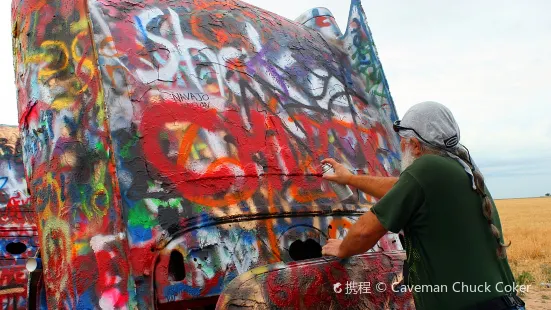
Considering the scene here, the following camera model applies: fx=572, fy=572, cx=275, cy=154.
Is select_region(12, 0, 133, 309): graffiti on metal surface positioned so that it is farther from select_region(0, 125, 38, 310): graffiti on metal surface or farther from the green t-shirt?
select_region(0, 125, 38, 310): graffiti on metal surface

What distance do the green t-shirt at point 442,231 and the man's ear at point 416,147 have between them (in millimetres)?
128

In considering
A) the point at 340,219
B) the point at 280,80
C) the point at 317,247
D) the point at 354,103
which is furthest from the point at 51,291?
the point at 354,103

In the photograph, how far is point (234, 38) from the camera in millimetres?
3986

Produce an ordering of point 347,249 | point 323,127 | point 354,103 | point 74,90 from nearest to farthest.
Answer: point 347,249, point 74,90, point 323,127, point 354,103

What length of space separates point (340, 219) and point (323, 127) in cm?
74

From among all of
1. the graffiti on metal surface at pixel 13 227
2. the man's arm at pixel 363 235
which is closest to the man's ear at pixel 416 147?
the man's arm at pixel 363 235

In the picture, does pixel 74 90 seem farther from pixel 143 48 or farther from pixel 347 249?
pixel 347 249

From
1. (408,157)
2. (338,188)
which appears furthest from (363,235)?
(338,188)

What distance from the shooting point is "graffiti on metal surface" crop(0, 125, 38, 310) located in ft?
16.3

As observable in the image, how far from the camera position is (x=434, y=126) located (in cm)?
244

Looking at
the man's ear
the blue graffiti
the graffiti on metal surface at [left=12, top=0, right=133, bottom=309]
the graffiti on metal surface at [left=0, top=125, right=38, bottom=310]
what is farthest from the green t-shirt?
the blue graffiti

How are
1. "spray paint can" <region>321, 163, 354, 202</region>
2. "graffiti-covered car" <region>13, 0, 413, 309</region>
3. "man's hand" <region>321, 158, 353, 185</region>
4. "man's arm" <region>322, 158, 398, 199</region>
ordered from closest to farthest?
"graffiti-covered car" <region>13, 0, 413, 309</region>, "man's arm" <region>322, 158, 398, 199</region>, "man's hand" <region>321, 158, 353, 185</region>, "spray paint can" <region>321, 163, 354, 202</region>

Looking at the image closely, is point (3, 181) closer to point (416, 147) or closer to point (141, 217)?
point (141, 217)

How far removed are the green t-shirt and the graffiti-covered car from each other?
0.56m
